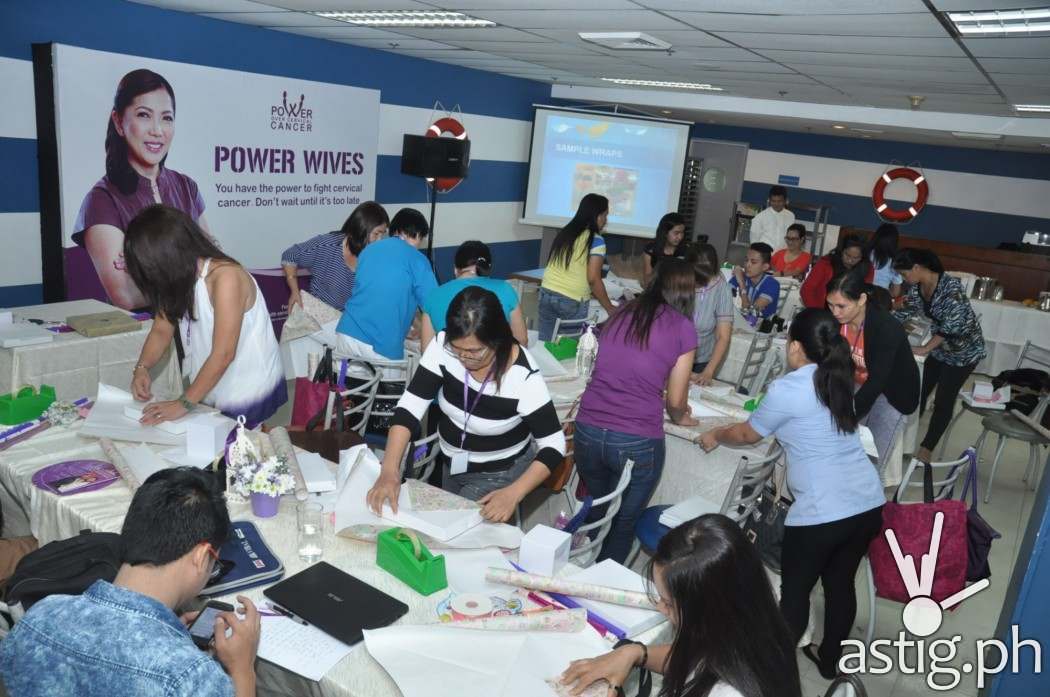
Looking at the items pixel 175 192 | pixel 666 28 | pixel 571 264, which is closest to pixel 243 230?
pixel 175 192

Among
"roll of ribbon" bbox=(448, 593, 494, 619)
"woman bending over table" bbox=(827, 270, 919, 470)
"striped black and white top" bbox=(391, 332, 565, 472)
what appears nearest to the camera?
"roll of ribbon" bbox=(448, 593, 494, 619)

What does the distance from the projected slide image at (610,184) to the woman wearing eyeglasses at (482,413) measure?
7.05 meters

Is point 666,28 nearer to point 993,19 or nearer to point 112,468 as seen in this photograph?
point 993,19

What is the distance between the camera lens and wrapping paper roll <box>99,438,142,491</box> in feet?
8.43

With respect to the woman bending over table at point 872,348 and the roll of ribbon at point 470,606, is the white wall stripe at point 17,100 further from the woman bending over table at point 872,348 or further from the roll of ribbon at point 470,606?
the woman bending over table at point 872,348

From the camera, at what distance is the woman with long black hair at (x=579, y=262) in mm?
5469

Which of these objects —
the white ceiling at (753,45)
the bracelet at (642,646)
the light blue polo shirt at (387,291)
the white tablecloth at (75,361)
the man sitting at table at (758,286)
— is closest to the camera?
the bracelet at (642,646)

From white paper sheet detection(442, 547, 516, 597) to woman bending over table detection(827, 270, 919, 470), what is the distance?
6.86 ft

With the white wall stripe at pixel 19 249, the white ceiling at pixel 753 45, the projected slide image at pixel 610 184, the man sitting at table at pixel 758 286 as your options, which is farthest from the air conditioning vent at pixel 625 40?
the projected slide image at pixel 610 184

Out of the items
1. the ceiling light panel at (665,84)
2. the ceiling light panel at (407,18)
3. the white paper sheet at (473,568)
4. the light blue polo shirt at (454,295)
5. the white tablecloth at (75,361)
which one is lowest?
the white tablecloth at (75,361)

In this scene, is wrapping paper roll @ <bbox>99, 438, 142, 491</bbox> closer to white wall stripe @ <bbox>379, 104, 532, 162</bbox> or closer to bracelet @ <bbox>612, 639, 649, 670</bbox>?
bracelet @ <bbox>612, 639, 649, 670</bbox>

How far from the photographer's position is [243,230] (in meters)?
6.34

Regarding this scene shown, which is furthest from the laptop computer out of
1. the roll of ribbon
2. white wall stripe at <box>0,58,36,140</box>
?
white wall stripe at <box>0,58,36,140</box>

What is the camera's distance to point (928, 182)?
13016mm
